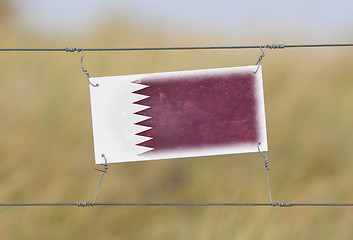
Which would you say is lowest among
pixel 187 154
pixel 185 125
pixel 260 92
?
pixel 187 154

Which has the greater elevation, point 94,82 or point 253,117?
point 94,82

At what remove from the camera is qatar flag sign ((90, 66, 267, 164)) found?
6.30 feet

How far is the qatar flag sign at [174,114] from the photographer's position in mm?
1921

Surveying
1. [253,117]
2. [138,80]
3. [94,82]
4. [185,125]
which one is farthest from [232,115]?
[94,82]

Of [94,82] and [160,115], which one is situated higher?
[94,82]

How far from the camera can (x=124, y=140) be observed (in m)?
1.94

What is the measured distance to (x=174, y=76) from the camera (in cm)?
195

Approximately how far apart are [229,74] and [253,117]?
23 centimetres

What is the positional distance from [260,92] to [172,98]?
41 cm

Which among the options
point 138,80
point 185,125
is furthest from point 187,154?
point 138,80

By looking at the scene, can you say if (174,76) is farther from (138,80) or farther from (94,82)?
(94,82)

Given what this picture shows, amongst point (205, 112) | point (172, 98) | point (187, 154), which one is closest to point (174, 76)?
point (172, 98)

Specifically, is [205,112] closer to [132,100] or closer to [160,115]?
[160,115]

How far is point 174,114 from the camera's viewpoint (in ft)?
6.39
